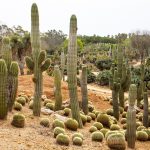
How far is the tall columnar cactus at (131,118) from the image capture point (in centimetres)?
875

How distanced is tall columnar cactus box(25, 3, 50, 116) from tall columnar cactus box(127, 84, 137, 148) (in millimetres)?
2238

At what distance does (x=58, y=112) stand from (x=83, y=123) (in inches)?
37.2

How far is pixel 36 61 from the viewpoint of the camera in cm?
959

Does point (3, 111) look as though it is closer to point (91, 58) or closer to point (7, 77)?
point (7, 77)

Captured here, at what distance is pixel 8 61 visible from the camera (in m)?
9.49

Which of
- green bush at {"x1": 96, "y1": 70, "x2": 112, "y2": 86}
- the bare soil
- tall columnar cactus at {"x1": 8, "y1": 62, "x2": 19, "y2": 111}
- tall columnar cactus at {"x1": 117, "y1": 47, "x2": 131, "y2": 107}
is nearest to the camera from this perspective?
the bare soil

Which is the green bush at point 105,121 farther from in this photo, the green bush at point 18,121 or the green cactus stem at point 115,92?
the green bush at point 18,121

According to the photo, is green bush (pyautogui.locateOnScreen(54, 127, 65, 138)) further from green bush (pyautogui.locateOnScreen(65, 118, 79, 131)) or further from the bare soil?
green bush (pyautogui.locateOnScreen(65, 118, 79, 131))

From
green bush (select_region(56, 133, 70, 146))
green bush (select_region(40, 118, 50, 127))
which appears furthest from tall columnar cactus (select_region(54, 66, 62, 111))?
green bush (select_region(56, 133, 70, 146))

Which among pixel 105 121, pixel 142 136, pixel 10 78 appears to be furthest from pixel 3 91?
pixel 142 136

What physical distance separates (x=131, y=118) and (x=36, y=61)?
2768mm

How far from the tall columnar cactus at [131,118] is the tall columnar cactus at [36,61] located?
2238 millimetres

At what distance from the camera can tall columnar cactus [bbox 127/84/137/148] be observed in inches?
344

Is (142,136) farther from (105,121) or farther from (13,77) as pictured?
(13,77)
